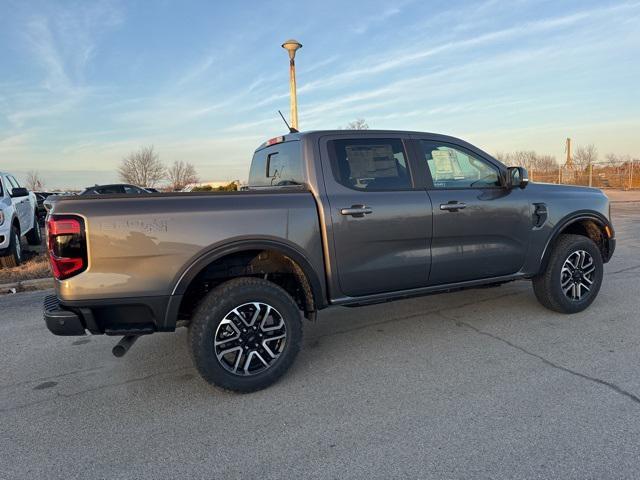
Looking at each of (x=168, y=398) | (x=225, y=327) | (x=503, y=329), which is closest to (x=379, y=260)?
(x=225, y=327)

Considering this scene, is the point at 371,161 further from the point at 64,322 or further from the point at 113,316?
the point at 64,322

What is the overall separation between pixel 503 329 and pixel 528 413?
64.4 inches

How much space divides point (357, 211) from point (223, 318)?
1321 mm

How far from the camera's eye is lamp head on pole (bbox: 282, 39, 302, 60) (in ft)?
36.3

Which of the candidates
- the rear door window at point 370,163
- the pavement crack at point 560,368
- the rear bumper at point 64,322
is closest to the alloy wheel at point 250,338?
the rear bumper at point 64,322

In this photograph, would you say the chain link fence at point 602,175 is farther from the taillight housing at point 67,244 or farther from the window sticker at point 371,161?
the taillight housing at point 67,244

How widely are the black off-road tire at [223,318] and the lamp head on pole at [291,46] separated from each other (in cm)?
914

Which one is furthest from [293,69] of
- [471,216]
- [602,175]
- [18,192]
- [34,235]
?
[602,175]

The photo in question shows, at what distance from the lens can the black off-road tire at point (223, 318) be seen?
319 cm

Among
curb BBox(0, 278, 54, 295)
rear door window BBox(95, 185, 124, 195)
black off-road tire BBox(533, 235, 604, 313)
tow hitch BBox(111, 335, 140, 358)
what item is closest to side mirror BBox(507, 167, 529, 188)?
black off-road tire BBox(533, 235, 604, 313)

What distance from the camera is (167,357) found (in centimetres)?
404

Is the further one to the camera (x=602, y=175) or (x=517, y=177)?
(x=602, y=175)

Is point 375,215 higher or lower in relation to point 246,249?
higher

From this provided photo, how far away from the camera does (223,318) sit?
10.6ft
